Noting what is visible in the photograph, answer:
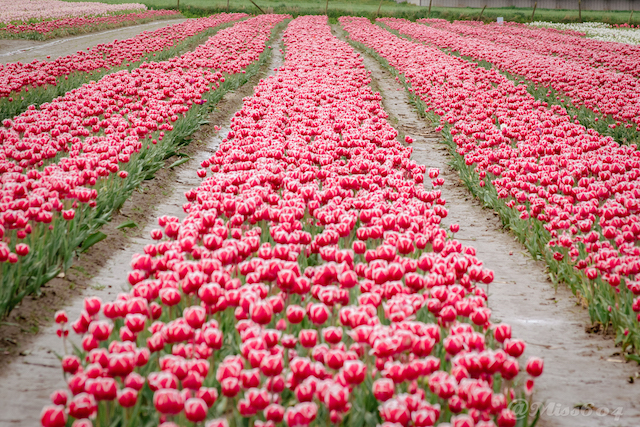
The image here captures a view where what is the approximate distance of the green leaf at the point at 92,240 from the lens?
19.0 ft

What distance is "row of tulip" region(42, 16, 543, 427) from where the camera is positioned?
8.74 feet

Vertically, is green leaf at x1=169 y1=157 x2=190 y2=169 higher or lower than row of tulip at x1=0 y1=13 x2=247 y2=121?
lower

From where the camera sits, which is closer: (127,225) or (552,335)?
(552,335)

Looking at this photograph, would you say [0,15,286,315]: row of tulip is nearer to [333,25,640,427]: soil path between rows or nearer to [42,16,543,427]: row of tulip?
[42,16,543,427]: row of tulip

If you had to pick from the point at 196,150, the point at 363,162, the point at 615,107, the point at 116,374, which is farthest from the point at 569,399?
the point at 615,107

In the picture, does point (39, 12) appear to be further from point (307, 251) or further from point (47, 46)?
point (307, 251)

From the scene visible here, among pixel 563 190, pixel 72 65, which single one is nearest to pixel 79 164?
pixel 563 190

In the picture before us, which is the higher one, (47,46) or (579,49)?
(579,49)

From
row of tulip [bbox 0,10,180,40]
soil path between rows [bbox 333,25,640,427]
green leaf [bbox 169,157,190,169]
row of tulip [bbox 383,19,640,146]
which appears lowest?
soil path between rows [bbox 333,25,640,427]

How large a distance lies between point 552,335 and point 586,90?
10235 millimetres

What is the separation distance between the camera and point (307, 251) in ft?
16.7

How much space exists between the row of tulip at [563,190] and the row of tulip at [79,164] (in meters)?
5.08

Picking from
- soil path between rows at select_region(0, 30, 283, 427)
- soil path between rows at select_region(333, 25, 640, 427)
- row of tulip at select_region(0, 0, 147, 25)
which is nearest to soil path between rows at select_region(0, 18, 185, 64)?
row of tulip at select_region(0, 0, 147, 25)

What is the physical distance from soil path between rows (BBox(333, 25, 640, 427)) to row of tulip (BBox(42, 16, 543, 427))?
363 mm
